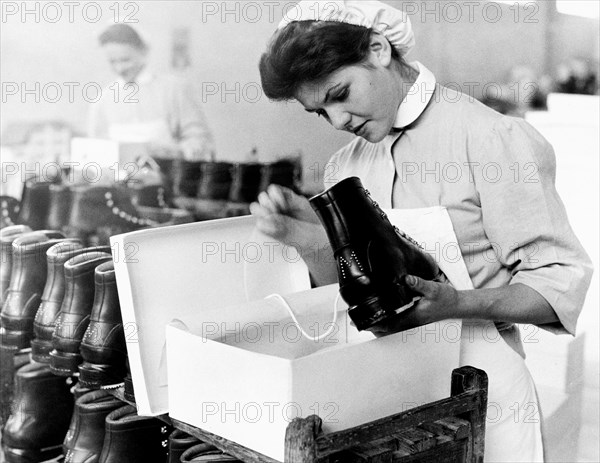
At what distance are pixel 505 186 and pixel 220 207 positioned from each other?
229 centimetres

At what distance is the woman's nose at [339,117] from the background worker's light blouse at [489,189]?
0.14m

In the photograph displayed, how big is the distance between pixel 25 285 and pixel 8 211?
2.17 ft

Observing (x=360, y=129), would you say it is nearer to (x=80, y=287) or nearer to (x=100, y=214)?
(x=80, y=287)

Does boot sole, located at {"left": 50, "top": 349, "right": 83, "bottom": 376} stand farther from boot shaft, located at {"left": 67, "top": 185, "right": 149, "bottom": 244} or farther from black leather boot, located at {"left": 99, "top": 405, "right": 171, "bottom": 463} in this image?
boot shaft, located at {"left": 67, "top": 185, "right": 149, "bottom": 244}

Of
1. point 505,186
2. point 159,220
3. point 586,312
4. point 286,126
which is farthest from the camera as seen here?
point 286,126

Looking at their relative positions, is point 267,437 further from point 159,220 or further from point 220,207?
point 220,207

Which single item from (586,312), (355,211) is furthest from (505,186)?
(586,312)

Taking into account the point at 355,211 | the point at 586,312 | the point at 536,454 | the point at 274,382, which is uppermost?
the point at 355,211

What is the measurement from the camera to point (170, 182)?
379cm

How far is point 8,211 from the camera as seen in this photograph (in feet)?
8.03

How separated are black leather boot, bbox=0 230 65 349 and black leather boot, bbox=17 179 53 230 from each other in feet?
1.79

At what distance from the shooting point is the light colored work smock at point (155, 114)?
12.1 ft

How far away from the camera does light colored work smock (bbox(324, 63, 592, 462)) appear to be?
4.58 feet

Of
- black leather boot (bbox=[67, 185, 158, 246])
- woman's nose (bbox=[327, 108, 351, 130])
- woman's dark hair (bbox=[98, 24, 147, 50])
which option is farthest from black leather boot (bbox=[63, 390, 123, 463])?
woman's dark hair (bbox=[98, 24, 147, 50])
